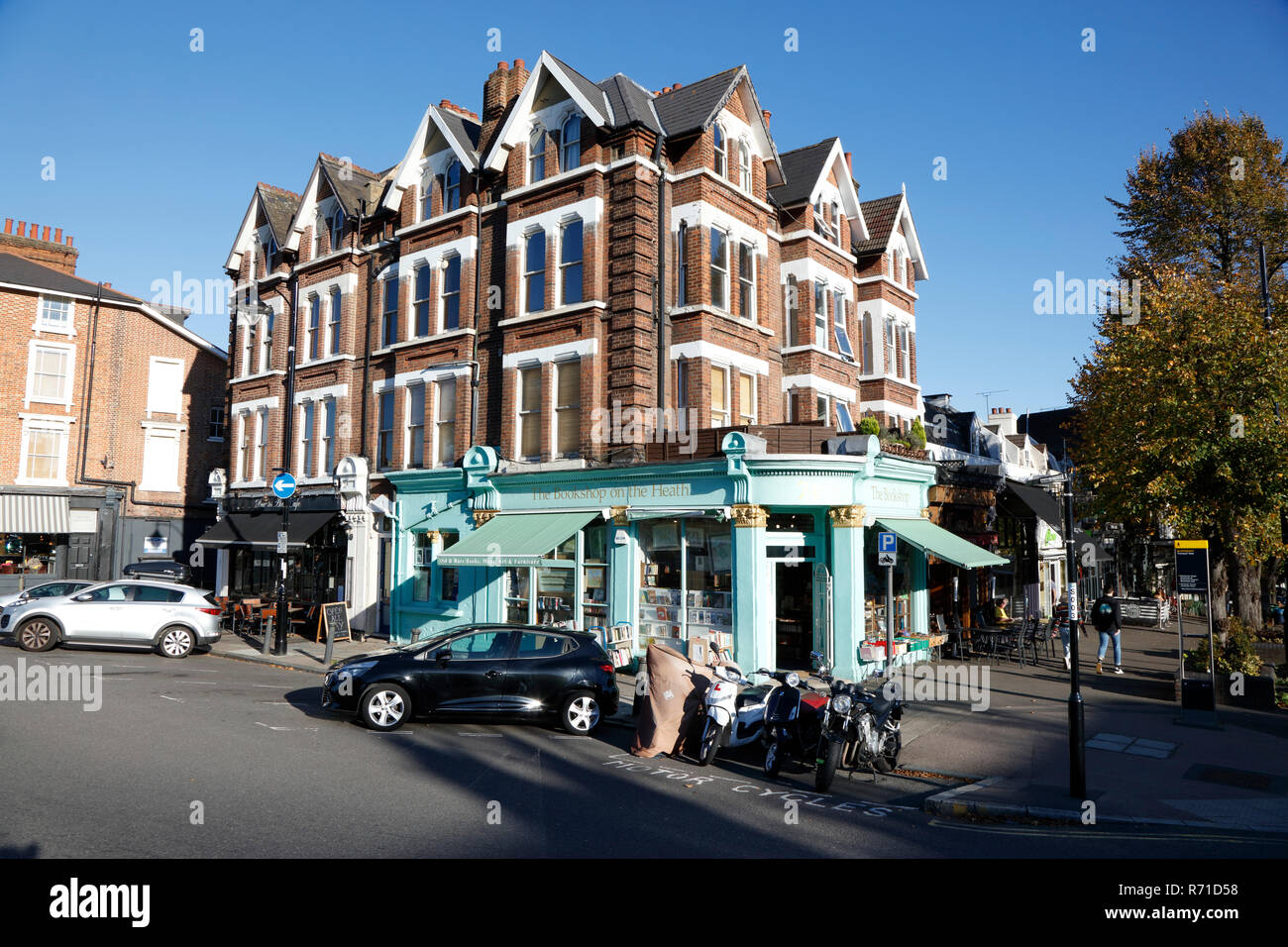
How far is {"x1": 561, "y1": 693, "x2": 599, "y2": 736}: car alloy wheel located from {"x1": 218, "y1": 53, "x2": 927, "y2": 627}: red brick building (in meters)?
7.11

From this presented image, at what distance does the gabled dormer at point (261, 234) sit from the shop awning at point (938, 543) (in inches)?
887

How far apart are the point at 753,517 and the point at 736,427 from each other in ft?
5.97

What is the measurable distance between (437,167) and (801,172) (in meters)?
10.0

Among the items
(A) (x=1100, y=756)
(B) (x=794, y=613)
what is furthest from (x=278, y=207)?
(A) (x=1100, y=756)

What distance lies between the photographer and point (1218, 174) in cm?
2652

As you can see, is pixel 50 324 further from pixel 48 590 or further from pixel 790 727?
pixel 790 727

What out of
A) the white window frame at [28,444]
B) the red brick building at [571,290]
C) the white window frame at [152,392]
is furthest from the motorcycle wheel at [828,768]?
the white window frame at [152,392]

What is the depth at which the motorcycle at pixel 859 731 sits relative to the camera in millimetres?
9750

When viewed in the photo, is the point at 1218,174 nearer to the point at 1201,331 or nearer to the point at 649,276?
the point at 1201,331

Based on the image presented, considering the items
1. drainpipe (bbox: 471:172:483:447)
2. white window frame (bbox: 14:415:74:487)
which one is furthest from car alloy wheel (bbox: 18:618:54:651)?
white window frame (bbox: 14:415:74:487)

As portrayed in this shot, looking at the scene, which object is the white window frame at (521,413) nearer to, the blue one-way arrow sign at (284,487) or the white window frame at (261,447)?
the blue one-way arrow sign at (284,487)

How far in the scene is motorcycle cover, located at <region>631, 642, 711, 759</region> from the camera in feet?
35.8

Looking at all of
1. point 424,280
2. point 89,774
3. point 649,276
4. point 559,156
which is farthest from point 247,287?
point 89,774
